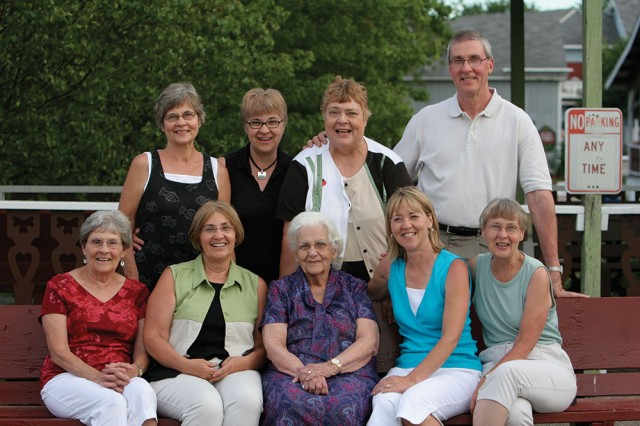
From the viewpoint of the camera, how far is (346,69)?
21281 millimetres

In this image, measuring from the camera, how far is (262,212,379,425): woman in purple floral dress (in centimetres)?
501

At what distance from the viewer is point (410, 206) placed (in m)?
5.17

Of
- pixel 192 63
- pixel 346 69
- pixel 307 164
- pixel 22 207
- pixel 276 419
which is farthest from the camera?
pixel 346 69

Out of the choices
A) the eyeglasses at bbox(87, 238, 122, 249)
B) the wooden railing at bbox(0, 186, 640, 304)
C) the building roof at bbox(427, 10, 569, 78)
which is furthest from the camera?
the building roof at bbox(427, 10, 569, 78)

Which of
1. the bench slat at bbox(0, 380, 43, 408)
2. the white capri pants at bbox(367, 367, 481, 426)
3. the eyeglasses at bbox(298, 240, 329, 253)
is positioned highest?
the eyeglasses at bbox(298, 240, 329, 253)

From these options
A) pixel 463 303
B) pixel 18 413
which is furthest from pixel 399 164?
pixel 18 413

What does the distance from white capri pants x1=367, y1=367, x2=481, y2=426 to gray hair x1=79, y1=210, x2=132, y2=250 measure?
152 cm

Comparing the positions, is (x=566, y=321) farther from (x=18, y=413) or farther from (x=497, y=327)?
(x=18, y=413)

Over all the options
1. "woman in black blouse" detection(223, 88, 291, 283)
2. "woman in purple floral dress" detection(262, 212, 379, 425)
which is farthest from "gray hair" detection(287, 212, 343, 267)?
"woman in black blouse" detection(223, 88, 291, 283)

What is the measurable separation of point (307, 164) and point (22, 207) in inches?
147

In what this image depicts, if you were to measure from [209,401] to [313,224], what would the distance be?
1038 mm

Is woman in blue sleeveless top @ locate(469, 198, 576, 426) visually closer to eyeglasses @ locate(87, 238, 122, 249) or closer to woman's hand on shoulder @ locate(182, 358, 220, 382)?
woman's hand on shoulder @ locate(182, 358, 220, 382)

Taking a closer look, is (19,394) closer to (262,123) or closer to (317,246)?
(317,246)

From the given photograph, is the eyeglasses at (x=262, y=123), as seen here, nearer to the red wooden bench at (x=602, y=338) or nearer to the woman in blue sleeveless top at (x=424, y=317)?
the woman in blue sleeveless top at (x=424, y=317)
